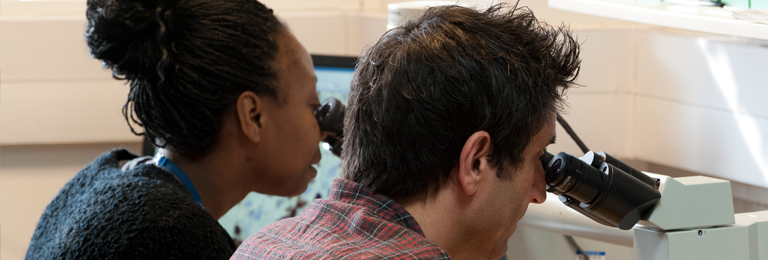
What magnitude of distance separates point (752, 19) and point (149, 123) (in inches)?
36.9

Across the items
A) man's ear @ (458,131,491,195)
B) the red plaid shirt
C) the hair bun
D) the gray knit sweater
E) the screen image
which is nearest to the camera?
the red plaid shirt

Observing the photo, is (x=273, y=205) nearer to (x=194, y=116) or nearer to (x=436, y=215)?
(x=194, y=116)

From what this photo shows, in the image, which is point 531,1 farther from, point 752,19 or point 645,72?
point 752,19

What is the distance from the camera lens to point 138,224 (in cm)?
117

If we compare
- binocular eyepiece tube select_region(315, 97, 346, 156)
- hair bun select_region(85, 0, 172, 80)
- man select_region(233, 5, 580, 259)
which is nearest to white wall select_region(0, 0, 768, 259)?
man select_region(233, 5, 580, 259)

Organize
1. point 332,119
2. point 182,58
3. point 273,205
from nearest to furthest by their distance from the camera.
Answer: point 182,58 → point 332,119 → point 273,205

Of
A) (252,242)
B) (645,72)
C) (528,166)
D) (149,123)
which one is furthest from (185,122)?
(645,72)

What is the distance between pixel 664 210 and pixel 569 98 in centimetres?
89

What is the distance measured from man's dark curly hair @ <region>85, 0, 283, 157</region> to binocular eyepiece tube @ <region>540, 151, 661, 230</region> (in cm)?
62

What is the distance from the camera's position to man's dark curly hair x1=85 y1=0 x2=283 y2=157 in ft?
4.30

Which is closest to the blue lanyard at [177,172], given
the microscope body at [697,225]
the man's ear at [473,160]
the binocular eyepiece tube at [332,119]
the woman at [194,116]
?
the woman at [194,116]

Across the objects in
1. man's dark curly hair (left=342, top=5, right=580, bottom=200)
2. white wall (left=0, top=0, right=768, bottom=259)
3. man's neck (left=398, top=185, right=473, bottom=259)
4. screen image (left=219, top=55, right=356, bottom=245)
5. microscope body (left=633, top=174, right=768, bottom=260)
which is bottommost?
screen image (left=219, top=55, right=356, bottom=245)

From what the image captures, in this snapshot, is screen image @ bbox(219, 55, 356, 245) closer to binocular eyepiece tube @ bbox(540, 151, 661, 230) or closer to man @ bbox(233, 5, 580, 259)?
man @ bbox(233, 5, 580, 259)

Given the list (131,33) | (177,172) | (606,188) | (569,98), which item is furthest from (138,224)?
(569,98)
